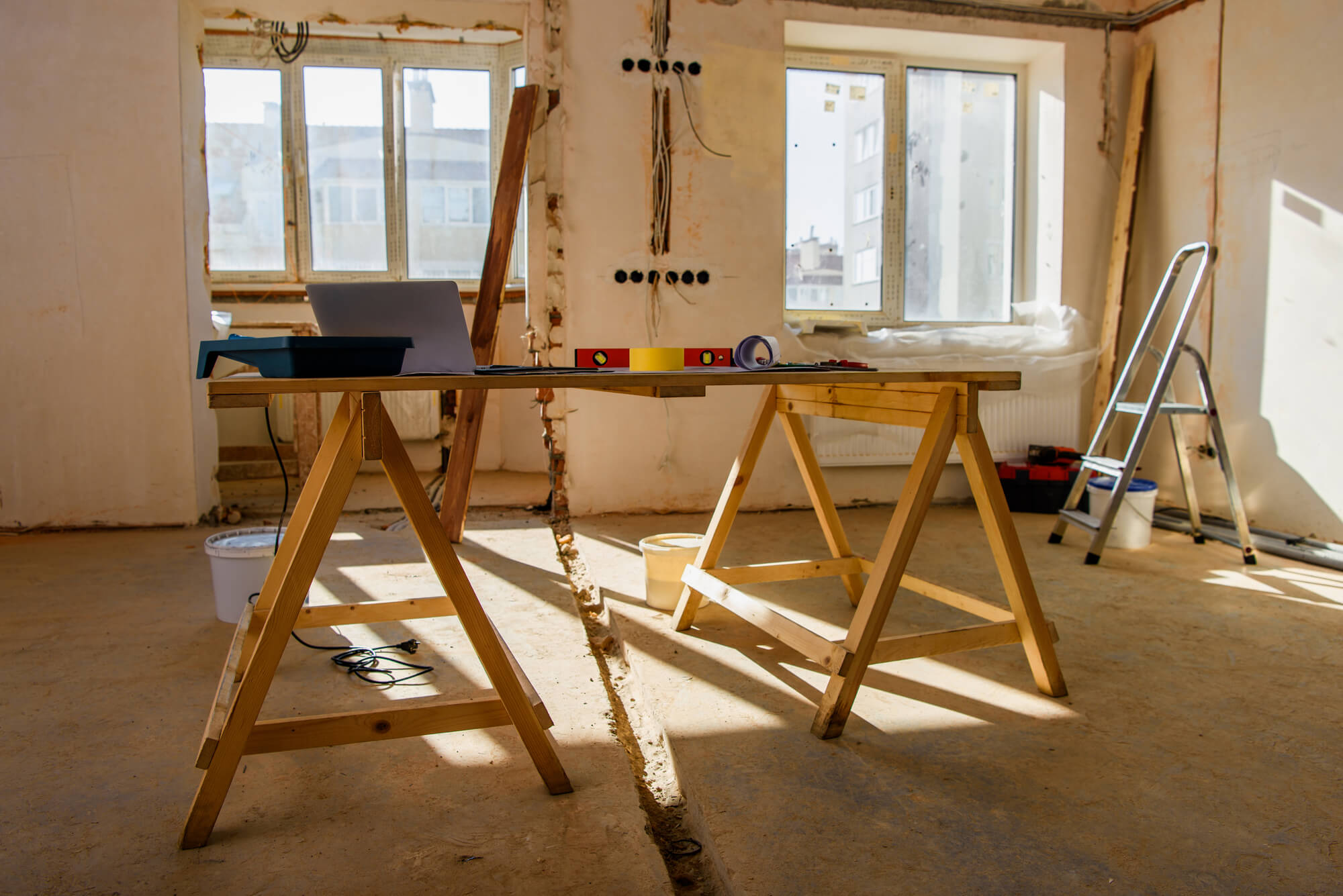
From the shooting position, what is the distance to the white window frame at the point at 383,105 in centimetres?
535

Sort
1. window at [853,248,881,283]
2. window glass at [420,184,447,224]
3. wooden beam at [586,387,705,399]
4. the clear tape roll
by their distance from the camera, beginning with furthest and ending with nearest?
window glass at [420,184,447,224] < window at [853,248,881,283] < the clear tape roll < wooden beam at [586,387,705,399]

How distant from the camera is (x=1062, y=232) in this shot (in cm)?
447

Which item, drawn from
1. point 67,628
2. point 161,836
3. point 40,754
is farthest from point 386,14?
point 161,836

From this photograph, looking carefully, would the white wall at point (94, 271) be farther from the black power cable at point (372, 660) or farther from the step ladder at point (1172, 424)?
the step ladder at point (1172, 424)

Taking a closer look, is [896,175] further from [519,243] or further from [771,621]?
[771,621]

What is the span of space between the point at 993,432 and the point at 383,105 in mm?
4248

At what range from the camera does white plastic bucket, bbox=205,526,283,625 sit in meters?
2.40

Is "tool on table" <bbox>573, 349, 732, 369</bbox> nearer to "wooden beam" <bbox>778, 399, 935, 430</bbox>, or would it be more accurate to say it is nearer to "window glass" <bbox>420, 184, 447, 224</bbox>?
"wooden beam" <bbox>778, 399, 935, 430</bbox>

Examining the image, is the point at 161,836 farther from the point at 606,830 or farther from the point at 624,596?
the point at 624,596

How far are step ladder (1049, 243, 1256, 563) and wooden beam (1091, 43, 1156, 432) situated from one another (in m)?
0.95

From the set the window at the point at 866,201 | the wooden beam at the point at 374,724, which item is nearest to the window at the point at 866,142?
the window at the point at 866,201

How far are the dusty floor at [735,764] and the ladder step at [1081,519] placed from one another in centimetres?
48

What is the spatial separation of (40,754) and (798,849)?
1.48 meters

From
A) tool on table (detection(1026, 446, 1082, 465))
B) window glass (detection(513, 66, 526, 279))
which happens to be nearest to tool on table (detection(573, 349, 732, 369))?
tool on table (detection(1026, 446, 1082, 465))
